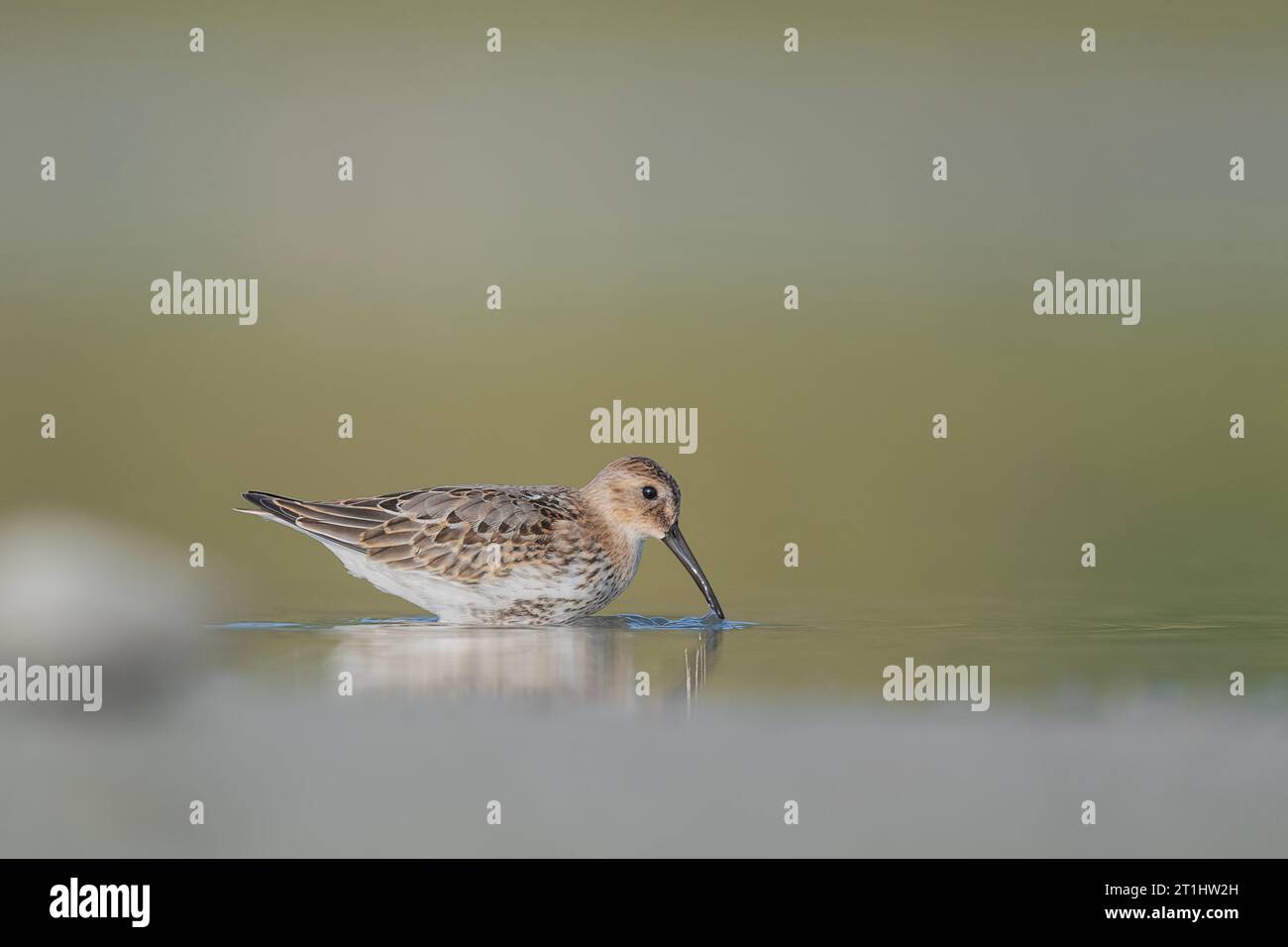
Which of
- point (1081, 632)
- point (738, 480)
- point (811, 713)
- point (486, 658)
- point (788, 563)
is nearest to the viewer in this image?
point (811, 713)

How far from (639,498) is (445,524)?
48.5 inches

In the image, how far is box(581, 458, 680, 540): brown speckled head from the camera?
11.3m

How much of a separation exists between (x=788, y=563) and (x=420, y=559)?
3.21m

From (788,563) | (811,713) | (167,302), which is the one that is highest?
(167,302)

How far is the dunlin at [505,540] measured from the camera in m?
10.9

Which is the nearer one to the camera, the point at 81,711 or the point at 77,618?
the point at 81,711

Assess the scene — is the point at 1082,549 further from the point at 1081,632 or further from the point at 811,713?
the point at 811,713

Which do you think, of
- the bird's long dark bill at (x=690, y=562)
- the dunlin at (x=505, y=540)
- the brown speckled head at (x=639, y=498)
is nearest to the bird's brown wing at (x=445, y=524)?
the dunlin at (x=505, y=540)

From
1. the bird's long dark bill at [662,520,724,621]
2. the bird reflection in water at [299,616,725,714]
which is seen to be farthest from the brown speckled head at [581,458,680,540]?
the bird reflection in water at [299,616,725,714]

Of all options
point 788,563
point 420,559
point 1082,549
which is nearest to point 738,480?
point 788,563

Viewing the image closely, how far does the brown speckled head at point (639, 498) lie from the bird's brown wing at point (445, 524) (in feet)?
0.79

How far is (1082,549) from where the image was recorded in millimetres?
13203

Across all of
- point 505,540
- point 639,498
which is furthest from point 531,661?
point 639,498

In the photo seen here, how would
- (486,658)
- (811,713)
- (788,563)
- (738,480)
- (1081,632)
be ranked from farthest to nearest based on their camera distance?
(738,480) < (788,563) < (1081,632) < (486,658) < (811,713)
